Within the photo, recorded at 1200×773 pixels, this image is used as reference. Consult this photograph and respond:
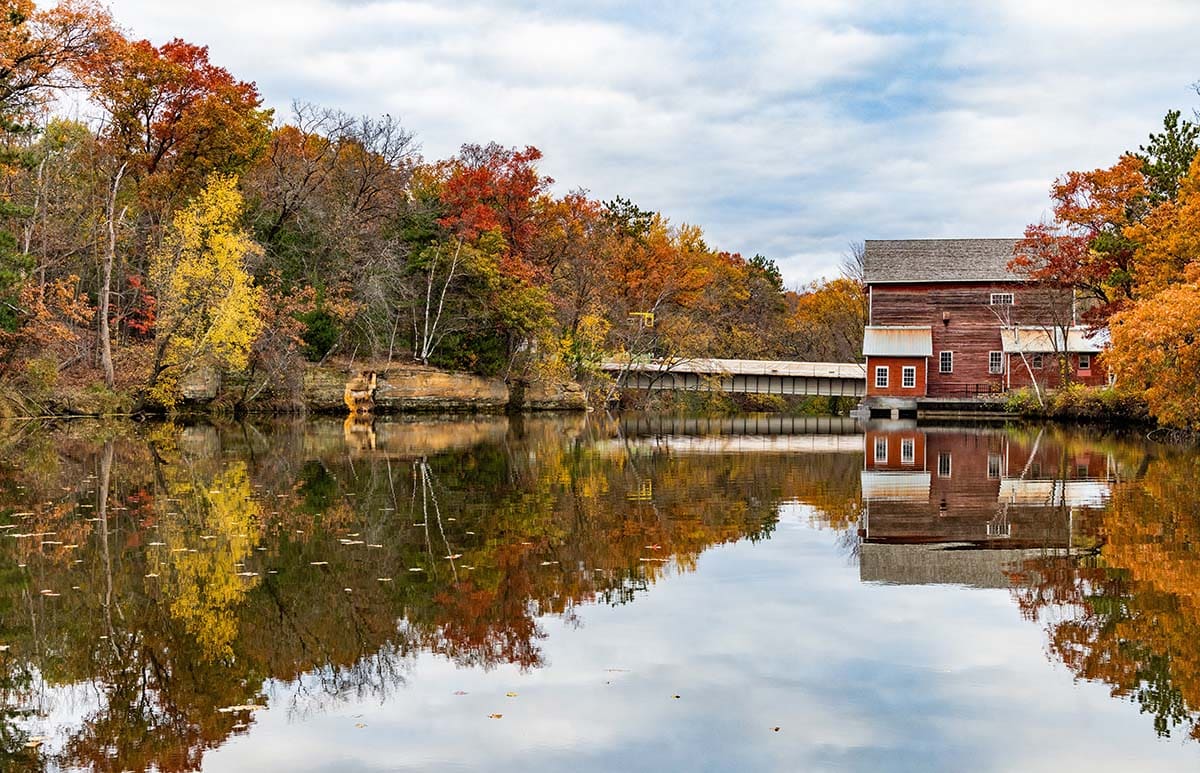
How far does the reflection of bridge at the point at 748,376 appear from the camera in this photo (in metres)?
62.4

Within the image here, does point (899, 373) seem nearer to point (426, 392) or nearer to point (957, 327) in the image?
point (957, 327)

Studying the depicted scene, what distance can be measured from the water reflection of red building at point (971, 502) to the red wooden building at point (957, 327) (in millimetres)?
26381

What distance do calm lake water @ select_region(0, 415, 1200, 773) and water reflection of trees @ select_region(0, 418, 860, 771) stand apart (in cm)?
4

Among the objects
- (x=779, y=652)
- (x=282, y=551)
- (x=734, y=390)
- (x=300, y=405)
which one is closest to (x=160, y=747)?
(x=779, y=652)

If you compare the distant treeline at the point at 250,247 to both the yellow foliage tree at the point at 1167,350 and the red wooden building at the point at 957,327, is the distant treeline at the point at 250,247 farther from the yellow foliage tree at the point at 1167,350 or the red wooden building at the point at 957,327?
the yellow foliage tree at the point at 1167,350

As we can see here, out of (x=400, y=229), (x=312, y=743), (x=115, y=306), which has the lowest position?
(x=312, y=743)

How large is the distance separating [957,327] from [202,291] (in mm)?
37668

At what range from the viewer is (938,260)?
Result: 192 feet

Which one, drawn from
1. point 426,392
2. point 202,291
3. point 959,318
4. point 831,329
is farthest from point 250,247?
point 831,329

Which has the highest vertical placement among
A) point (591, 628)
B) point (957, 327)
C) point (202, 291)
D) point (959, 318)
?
point (959, 318)

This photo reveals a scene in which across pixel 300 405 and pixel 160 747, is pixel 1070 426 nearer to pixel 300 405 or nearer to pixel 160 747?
pixel 300 405

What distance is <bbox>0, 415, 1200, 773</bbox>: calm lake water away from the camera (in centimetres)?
620

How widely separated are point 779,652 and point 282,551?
19.6ft

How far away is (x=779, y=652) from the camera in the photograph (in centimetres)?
808
